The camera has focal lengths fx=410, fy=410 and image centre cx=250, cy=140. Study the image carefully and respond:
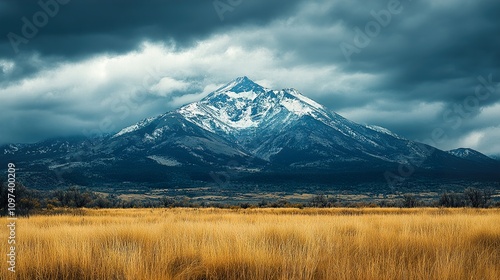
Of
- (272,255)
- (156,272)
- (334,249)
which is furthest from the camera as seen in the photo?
(334,249)

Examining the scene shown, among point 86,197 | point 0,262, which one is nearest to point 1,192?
point 86,197

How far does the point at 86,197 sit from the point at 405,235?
1913 inches

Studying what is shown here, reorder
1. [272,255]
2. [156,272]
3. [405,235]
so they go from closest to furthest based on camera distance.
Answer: [156,272], [272,255], [405,235]

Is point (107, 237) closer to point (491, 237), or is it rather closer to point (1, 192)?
point (491, 237)

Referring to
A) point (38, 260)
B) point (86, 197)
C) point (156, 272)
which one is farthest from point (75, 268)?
point (86, 197)

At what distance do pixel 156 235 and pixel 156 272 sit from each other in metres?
3.57

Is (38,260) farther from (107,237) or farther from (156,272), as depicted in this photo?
(107,237)

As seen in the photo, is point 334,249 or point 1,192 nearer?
point 334,249

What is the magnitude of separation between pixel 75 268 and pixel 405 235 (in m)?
6.02

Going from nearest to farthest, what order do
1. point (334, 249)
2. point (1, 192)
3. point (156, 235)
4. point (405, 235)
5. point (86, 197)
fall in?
point (334, 249) < point (405, 235) < point (156, 235) < point (1, 192) < point (86, 197)

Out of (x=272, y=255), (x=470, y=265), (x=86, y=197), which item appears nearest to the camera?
(x=470, y=265)

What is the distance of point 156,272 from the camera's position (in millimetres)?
5352

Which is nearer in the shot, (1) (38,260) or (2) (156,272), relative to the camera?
(2) (156,272)

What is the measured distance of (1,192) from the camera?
Answer: 28188 mm
